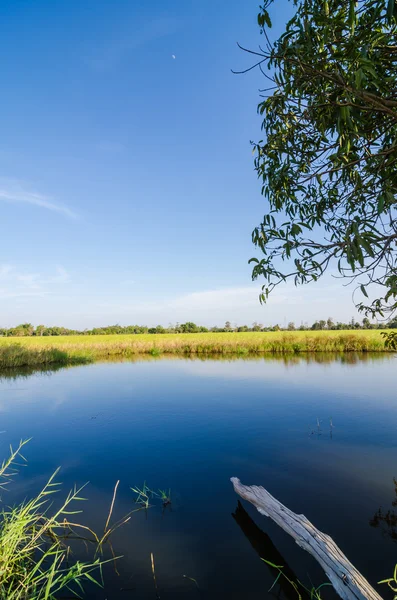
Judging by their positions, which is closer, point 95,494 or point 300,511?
point 300,511

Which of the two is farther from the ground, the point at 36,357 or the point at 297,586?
the point at 36,357

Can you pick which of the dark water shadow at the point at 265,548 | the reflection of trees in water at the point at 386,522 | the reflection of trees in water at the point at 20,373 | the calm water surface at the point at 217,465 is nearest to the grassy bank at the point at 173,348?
the reflection of trees in water at the point at 20,373

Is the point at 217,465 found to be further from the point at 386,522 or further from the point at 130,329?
the point at 130,329

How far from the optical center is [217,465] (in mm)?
6988

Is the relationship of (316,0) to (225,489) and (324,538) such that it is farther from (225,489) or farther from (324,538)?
(225,489)

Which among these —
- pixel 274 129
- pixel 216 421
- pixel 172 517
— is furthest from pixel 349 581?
pixel 216 421

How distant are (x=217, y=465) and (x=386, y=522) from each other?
3.42 m

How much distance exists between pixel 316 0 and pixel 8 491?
949cm

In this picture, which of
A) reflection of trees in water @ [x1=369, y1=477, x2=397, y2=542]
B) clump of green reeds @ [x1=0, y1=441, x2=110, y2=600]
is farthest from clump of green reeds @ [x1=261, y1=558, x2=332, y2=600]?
clump of green reeds @ [x1=0, y1=441, x2=110, y2=600]

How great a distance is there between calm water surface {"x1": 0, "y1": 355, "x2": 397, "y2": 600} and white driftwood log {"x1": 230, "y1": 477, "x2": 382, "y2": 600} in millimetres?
549

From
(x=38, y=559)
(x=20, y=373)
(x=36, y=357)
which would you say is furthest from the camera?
A: (x=36, y=357)

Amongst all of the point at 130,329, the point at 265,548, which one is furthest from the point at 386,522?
the point at 130,329

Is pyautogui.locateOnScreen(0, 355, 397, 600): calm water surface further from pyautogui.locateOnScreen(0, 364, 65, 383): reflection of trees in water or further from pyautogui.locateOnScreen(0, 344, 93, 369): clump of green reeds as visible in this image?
pyautogui.locateOnScreen(0, 344, 93, 369): clump of green reeds

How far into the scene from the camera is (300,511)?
4.99 meters
